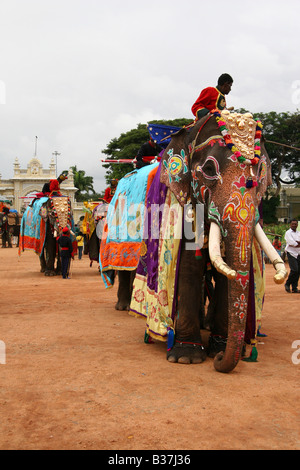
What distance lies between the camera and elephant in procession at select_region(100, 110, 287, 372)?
15.4 ft

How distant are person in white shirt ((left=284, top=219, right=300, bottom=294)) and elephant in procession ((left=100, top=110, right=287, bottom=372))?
6757 millimetres

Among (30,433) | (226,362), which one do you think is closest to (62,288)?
(226,362)

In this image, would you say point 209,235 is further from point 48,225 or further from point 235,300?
point 48,225

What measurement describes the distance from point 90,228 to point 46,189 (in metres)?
1.86

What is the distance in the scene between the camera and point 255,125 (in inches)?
204

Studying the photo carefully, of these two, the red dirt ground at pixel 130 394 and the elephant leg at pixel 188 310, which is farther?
the elephant leg at pixel 188 310

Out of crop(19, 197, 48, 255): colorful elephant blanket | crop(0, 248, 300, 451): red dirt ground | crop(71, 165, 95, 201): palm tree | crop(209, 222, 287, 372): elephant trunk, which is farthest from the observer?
crop(71, 165, 95, 201): palm tree

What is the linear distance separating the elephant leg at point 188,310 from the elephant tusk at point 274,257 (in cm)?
79

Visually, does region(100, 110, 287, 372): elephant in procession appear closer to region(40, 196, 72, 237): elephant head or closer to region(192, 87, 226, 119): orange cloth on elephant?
region(192, 87, 226, 119): orange cloth on elephant

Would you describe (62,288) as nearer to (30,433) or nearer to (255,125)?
(255,125)

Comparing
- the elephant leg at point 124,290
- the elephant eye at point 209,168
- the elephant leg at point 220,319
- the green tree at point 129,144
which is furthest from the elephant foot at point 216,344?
the green tree at point 129,144

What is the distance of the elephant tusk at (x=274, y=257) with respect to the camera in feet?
14.5

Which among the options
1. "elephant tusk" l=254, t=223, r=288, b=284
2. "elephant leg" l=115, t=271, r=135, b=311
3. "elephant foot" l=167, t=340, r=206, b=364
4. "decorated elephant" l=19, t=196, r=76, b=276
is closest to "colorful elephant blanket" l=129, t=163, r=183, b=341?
"elephant foot" l=167, t=340, r=206, b=364

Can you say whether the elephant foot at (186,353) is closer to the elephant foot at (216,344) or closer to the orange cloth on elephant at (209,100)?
the elephant foot at (216,344)
